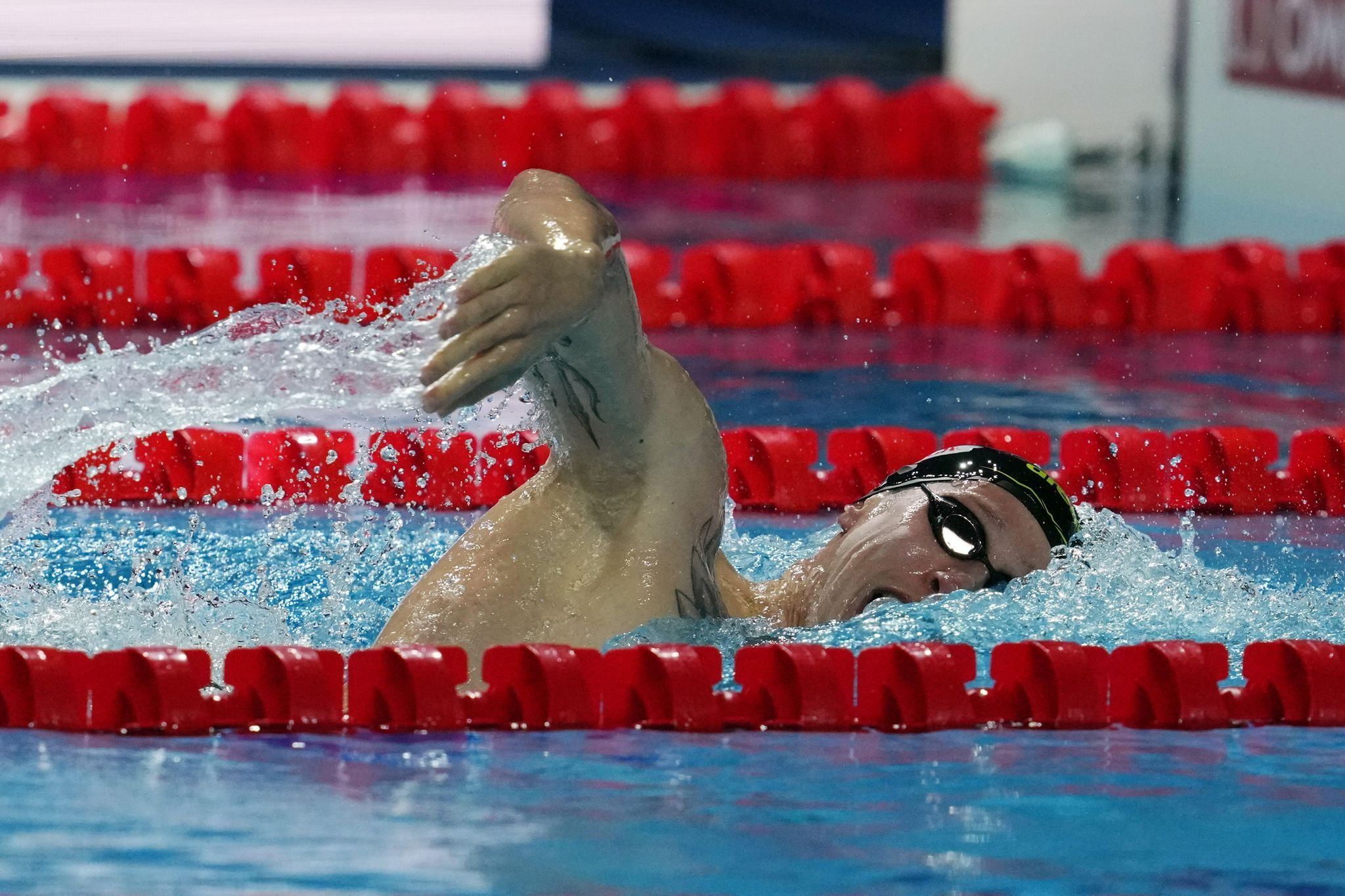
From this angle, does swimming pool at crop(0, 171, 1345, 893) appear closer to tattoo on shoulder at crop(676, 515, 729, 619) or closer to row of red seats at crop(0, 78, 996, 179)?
tattoo on shoulder at crop(676, 515, 729, 619)

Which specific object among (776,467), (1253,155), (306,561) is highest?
(1253,155)

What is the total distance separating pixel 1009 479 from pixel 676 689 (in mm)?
609

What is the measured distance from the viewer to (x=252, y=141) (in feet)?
31.6

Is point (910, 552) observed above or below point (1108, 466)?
below

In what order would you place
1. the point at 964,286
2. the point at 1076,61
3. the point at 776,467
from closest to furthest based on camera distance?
the point at 776,467 < the point at 964,286 < the point at 1076,61

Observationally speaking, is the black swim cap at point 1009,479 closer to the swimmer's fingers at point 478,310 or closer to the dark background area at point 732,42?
the swimmer's fingers at point 478,310

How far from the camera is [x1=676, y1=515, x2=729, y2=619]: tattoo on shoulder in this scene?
290 cm

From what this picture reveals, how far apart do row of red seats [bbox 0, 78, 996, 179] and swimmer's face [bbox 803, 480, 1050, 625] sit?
6630 millimetres

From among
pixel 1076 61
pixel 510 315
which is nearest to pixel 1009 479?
pixel 510 315

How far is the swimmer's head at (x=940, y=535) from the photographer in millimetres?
2916

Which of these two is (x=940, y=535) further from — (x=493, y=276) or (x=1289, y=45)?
(x=1289, y=45)

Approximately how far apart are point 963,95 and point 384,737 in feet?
27.0

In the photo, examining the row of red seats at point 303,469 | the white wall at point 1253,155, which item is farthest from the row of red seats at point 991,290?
the row of red seats at point 303,469

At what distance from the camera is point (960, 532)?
294 centimetres
